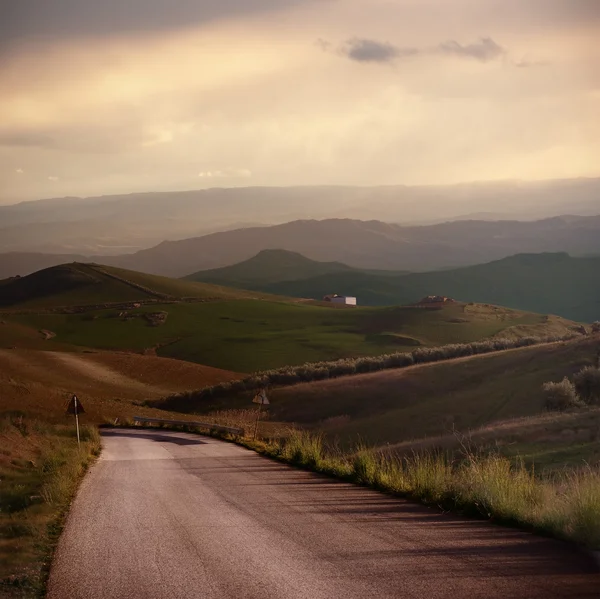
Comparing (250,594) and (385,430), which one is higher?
(250,594)

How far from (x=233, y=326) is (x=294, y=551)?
10725cm

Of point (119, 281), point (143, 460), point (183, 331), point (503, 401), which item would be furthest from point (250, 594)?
point (119, 281)

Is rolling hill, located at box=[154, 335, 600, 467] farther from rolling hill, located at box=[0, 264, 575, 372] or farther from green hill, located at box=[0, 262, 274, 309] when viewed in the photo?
green hill, located at box=[0, 262, 274, 309]

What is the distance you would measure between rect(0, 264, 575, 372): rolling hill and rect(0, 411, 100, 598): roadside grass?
5774 centimetres

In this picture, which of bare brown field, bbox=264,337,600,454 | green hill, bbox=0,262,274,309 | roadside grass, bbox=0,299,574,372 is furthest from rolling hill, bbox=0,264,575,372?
bare brown field, bbox=264,337,600,454

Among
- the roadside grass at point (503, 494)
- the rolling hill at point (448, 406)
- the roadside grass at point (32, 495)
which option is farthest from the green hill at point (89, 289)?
the roadside grass at point (503, 494)

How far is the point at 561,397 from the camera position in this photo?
120ft

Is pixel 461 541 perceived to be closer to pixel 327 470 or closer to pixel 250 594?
pixel 250 594

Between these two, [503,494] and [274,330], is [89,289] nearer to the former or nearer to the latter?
[274,330]

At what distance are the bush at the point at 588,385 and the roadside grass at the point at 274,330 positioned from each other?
47.1m

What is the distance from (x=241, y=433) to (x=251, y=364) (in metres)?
53.9

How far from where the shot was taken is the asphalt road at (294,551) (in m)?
7.86

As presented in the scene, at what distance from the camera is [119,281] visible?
523 ft

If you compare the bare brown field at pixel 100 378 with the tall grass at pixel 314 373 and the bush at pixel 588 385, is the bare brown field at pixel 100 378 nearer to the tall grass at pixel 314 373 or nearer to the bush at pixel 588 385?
the tall grass at pixel 314 373
